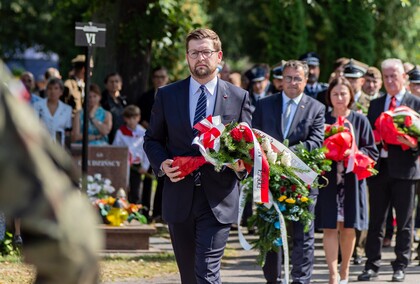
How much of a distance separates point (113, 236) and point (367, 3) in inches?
222

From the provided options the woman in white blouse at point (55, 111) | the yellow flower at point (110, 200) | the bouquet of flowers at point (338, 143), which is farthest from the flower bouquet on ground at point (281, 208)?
the woman in white blouse at point (55, 111)

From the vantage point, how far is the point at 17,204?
2734 millimetres

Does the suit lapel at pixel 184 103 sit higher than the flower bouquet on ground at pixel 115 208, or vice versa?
the suit lapel at pixel 184 103

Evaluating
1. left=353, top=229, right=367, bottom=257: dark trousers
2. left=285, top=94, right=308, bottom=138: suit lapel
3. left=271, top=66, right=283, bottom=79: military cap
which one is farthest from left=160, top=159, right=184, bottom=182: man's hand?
left=271, top=66, right=283, bottom=79: military cap

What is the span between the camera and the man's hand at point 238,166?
721 centimetres

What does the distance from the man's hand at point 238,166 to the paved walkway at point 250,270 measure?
10.1 ft

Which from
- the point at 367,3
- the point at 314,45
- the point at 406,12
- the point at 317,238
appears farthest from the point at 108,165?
the point at 406,12

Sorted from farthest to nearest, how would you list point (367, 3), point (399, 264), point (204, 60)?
point (367, 3) < point (399, 264) < point (204, 60)

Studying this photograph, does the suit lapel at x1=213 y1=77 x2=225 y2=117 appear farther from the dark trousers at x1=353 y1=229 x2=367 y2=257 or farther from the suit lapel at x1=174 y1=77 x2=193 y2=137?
the dark trousers at x1=353 y1=229 x2=367 y2=257

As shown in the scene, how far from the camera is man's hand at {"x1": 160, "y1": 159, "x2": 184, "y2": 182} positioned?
699cm

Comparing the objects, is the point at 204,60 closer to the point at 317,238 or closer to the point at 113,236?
the point at 113,236

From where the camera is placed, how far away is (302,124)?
30.4 feet

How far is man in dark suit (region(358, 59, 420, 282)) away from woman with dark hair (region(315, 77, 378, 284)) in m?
0.62

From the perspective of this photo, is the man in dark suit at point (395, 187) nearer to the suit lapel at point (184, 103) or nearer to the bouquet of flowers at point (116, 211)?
the bouquet of flowers at point (116, 211)
